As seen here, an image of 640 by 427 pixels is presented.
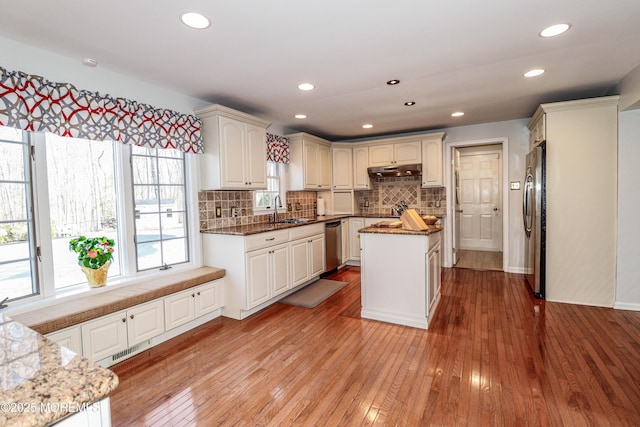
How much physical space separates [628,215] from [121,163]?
5.14m

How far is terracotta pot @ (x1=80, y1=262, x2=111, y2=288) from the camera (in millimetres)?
2523

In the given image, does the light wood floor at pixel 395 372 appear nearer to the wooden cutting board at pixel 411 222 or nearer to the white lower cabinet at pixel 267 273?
the white lower cabinet at pixel 267 273

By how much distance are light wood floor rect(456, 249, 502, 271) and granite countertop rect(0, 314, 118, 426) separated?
17.7 feet

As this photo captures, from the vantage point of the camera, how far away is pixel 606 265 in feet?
11.2

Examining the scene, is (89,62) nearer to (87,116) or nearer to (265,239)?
(87,116)

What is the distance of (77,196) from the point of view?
2557mm

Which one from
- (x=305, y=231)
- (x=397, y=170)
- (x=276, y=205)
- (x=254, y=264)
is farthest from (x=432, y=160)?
(x=254, y=264)

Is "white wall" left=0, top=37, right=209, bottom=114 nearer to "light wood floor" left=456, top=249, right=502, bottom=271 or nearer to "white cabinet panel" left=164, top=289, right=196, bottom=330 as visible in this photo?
"white cabinet panel" left=164, top=289, right=196, bottom=330

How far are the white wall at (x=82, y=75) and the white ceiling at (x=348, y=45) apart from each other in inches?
3.4

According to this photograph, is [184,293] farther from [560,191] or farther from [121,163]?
[560,191]

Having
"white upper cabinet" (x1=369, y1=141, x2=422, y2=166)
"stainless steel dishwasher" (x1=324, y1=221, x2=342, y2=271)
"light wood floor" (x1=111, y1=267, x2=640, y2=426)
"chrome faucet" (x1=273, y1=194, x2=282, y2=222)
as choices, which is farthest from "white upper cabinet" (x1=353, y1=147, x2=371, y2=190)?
"light wood floor" (x1=111, y1=267, x2=640, y2=426)

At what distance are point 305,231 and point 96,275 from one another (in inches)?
91.5

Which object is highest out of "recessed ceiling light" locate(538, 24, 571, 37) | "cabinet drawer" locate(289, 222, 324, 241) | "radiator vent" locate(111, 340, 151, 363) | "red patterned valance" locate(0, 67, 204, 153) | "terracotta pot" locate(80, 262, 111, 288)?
"recessed ceiling light" locate(538, 24, 571, 37)

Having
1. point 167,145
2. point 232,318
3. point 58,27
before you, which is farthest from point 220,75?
point 232,318
